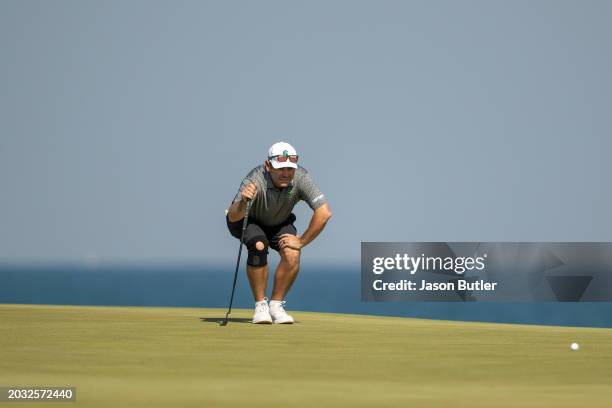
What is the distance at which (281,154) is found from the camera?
13562mm

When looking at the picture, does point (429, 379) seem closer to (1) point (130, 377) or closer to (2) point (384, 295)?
(1) point (130, 377)

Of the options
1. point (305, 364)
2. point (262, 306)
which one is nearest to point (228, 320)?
point (262, 306)

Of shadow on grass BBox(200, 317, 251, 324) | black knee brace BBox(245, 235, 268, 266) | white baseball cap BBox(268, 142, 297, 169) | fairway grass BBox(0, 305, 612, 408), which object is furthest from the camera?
shadow on grass BBox(200, 317, 251, 324)

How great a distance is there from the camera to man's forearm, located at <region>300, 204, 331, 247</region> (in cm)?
1391

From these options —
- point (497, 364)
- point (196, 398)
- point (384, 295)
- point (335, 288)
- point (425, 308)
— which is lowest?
point (196, 398)

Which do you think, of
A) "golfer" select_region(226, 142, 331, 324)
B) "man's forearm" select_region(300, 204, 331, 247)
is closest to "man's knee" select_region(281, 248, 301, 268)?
"golfer" select_region(226, 142, 331, 324)

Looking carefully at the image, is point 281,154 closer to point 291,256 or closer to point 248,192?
point 248,192

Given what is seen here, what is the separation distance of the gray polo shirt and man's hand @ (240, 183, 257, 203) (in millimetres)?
63

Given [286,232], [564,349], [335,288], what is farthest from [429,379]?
[335,288]

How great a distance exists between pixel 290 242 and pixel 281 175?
2.34 feet

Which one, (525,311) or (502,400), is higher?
(525,311)

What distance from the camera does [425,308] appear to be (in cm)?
11906

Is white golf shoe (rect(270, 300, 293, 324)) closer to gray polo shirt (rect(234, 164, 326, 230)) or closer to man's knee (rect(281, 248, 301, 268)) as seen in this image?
man's knee (rect(281, 248, 301, 268))

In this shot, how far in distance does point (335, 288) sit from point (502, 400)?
513ft
